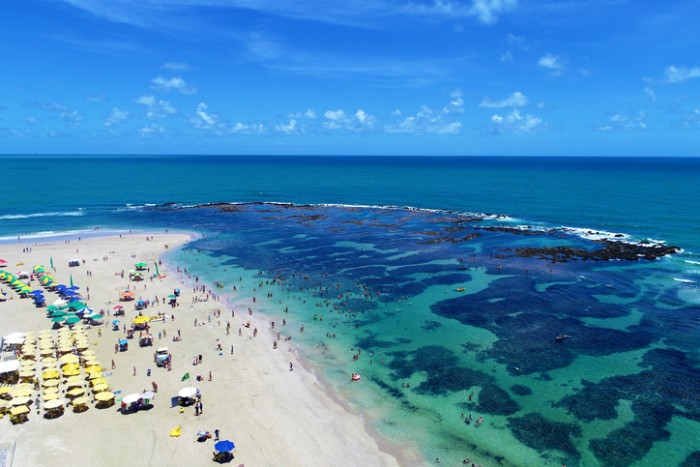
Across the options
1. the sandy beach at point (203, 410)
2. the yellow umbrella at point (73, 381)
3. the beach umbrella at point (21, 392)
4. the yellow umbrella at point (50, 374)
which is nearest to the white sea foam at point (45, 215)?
the sandy beach at point (203, 410)

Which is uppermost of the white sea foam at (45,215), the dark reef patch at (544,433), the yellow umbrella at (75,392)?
the white sea foam at (45,215)

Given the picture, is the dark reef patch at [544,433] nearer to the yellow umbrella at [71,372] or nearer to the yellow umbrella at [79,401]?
the yellow umbrella at [79,401]

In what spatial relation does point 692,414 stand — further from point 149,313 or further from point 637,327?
point 149,313

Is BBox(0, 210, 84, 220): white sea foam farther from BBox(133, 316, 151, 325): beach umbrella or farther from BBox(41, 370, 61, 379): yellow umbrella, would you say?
BBox(41, 370, 61, 379): yellow umbrella

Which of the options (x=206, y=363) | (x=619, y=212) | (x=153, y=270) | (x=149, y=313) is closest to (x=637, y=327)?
(x=206, y=363)

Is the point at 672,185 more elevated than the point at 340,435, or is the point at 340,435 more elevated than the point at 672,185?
the point at 672,185

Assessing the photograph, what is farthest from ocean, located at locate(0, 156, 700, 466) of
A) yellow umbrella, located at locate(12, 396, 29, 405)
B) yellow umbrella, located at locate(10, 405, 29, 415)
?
yellow umbrella, located at locate(12, 396, 29, 405)

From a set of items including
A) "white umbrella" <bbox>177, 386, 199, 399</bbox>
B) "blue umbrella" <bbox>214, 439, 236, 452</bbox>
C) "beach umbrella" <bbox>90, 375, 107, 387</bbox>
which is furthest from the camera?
"beach umbrella" <bbox>90, 375, 107, 387</bbox>
